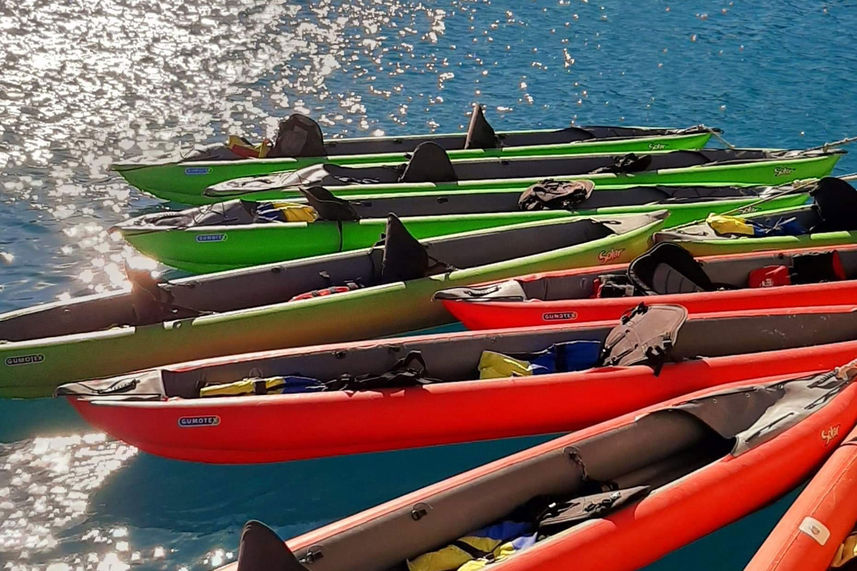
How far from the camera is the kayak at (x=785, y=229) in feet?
23.9

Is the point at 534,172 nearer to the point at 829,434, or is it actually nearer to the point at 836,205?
the point at 836,205

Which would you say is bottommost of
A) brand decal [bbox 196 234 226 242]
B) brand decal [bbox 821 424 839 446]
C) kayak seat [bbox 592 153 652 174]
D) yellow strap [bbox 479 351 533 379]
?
brand decal [bbox 821 424 839 446]

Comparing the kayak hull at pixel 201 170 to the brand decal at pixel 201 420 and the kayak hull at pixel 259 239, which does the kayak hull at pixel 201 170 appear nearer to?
the kayak hull at pixel 259 239

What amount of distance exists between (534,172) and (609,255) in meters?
2.17

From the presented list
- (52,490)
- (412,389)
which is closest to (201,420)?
(52,490)

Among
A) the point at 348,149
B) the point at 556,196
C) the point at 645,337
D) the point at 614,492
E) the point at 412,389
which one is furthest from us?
the point at 348,149

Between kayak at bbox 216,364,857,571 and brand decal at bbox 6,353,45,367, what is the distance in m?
2.78

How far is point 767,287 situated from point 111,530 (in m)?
5.25

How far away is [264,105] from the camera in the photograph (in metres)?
12.1

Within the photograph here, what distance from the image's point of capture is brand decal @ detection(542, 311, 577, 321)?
624cm

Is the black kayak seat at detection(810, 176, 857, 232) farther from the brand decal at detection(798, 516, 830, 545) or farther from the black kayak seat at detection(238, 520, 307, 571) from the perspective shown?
the black kayak seat at detection(238, 520, 307, 571)

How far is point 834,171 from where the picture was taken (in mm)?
10656

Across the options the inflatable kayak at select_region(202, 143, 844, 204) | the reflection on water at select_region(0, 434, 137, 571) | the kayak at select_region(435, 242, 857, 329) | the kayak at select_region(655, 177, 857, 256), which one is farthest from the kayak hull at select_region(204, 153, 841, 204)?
the reflection on water at select_region(0, 434, 137, 571)

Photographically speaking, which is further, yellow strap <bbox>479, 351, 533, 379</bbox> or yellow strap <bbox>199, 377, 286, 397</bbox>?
yellow strap <bbox>479, 351, 533, 379</bbox>
